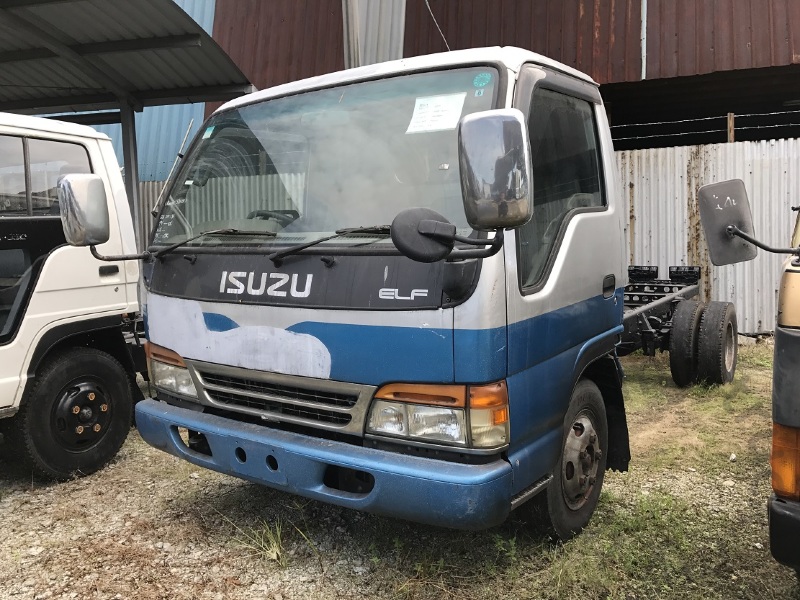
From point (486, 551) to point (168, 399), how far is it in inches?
69.9

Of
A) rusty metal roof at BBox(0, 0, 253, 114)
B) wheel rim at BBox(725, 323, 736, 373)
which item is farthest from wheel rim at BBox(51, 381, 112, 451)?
wheel rim at BBox(725, 323, 736, 373)

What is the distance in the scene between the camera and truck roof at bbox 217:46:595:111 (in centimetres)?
276

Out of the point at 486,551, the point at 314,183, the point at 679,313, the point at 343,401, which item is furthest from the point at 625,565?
the point at 679,313

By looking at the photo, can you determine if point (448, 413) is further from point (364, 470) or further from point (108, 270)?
point (108, 270)

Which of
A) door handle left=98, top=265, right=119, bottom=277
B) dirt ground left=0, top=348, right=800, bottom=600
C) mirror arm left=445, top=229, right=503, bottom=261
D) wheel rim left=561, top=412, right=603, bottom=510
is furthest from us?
door handle left=98, top=265, right=119, bottom=277

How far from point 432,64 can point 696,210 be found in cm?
720

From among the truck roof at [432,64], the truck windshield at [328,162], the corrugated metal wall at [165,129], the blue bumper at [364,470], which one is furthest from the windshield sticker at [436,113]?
the corrugated metal wall at [165,129]

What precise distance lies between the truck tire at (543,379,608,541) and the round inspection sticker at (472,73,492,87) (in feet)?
4.92

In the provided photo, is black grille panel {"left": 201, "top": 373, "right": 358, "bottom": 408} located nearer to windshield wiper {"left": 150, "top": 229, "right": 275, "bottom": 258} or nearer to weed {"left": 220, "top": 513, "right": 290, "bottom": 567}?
windshield wiper {"left": 150, "top": 229, "right": 275, "bottom": 258}

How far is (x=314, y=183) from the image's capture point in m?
2.97

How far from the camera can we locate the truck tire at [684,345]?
615 centimetres

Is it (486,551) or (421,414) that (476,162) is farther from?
(486,551)

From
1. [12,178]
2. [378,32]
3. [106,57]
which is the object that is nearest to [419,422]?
[12,178]

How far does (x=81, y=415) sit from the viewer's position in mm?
4266
